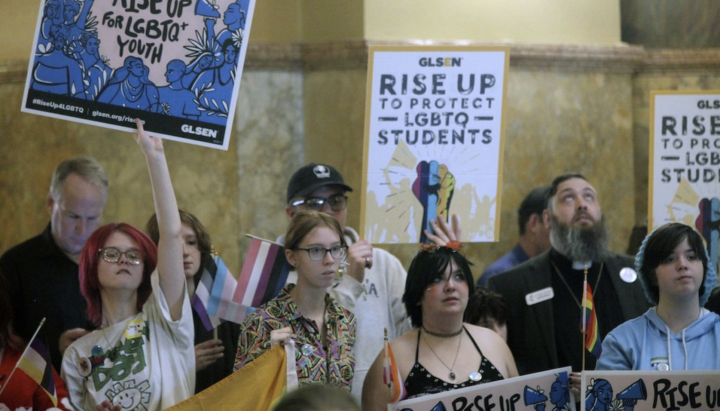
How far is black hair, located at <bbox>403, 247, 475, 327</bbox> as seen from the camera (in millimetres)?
4473

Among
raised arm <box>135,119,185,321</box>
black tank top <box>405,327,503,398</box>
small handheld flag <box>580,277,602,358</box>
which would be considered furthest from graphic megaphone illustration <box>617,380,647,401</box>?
raised arm <box>135,119,185,321</box>

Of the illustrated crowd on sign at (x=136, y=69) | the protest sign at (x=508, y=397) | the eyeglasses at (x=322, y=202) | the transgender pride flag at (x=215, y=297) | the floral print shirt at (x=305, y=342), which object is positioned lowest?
the protest sign at (x=508, y=397)

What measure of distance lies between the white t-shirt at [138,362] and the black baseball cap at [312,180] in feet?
3.46

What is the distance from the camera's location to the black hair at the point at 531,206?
677 cm

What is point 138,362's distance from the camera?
415cm

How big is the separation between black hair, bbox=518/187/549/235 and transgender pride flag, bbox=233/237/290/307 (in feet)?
7.45

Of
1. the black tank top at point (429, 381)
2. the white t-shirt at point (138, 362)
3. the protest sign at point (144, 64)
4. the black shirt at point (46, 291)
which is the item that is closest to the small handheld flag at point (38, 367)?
the white t-shirt at point (138, 362)

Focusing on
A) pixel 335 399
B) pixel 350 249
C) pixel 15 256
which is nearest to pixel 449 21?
pixel 350 249

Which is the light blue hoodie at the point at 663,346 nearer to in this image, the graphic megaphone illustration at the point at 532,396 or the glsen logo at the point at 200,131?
the graphic megaphone illustration at the point at 532,396

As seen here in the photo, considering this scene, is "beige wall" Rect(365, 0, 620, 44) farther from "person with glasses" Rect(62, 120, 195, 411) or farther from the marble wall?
"person with glasses" Rect(62, 120, 195, 411)

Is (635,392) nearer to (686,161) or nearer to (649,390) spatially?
(649,390)

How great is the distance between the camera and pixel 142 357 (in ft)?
13.7

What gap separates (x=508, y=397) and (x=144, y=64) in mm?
1924

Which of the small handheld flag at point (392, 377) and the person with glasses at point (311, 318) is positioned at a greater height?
the person with glasses at point (311, 318)
